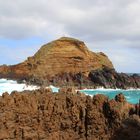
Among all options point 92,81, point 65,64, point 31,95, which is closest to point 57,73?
point 65,64

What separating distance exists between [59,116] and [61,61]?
94481 mm

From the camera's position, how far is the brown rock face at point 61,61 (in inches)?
4040

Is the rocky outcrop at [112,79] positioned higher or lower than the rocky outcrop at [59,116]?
higher

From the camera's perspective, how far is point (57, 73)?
102 m

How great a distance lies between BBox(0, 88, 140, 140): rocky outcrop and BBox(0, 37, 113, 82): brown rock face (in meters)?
88.4

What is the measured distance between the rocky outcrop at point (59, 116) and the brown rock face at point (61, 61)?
290ft

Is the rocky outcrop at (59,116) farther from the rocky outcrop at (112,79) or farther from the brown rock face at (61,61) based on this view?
the brown rock face at (61,61)

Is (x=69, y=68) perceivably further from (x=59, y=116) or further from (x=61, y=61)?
(x=59, y=116)

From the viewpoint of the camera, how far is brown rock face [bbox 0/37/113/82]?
102625 mm

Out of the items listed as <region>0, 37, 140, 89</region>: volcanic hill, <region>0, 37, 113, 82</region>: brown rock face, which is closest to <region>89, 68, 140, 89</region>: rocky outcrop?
<region>0, 37, 140, 89</region>: volcanic hill

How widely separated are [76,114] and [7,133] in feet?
5.50

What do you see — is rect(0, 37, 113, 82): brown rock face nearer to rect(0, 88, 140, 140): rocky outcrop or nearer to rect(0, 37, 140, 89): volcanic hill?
rect(0, 37, 140, 89): volcanic hill

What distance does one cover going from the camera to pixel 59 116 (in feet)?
36.6

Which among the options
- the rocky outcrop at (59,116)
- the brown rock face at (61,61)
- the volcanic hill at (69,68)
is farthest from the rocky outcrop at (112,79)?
the rocky outcrop at (59,116)
